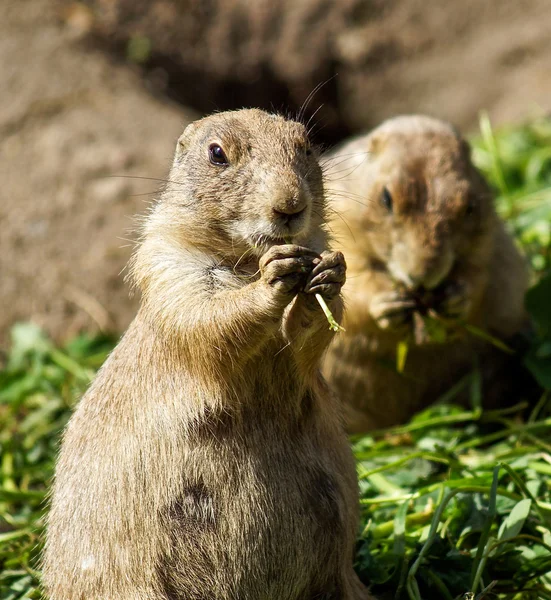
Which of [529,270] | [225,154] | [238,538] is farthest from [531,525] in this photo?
[529,270]

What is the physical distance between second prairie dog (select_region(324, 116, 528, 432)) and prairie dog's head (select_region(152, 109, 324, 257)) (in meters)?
1.44

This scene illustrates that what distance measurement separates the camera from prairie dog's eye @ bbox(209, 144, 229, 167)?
382cm

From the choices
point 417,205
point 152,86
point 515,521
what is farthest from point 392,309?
point 152,86

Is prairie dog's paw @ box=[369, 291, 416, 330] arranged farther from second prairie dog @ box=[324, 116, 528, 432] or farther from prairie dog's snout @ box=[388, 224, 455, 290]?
prairie dog's snout @ box=[388, 224, 455, 290]

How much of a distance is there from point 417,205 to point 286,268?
2.64 meters

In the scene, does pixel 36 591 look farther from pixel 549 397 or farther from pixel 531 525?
pixel 549 397

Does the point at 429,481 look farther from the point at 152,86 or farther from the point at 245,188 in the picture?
the point at 152,86

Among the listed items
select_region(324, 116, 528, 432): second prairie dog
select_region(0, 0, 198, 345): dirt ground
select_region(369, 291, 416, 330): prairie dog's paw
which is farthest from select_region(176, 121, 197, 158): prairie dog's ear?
select_region(0, 0, 198, 345): dirt ground

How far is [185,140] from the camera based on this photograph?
417 cm

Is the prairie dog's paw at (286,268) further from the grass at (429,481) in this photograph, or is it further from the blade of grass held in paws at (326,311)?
the grass at (429,481)

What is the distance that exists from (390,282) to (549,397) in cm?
138

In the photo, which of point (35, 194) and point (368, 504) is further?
point (35, 194)

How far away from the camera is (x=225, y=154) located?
3.81m

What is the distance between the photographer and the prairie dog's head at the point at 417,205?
5703 millimetres
